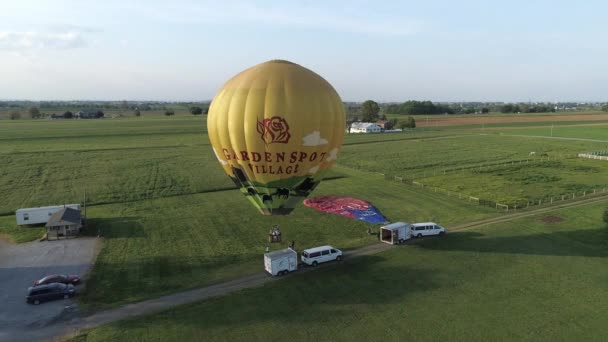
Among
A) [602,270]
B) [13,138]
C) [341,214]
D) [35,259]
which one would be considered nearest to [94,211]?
[35,259]

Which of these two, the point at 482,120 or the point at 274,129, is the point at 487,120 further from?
the point at 274,129

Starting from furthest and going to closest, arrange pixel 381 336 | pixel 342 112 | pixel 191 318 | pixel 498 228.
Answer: pixel 498 228 → pixel 342 112 → pixel 191 318 → pixel 381 336

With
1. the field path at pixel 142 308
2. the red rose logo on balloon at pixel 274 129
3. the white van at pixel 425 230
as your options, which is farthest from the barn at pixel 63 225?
the white van at pixel 425 230

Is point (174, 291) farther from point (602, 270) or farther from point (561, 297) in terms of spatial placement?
point (602, 270)

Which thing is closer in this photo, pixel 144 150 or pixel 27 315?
pixel 27 315

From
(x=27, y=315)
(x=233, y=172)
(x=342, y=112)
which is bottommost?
(x=27, y=315)

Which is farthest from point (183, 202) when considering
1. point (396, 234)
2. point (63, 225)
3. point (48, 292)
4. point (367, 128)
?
point (367, 128)

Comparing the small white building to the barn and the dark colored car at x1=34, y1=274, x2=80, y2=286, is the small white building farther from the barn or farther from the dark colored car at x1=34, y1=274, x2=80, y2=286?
the dark colored car at x1=34, y1=274, x2=80, y2=286
